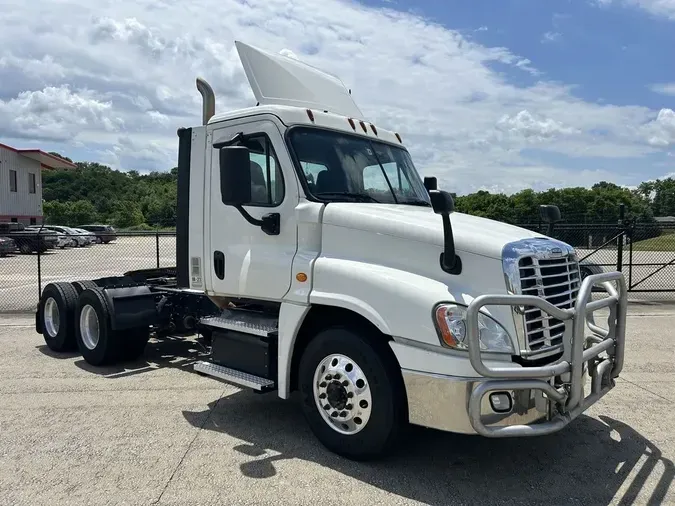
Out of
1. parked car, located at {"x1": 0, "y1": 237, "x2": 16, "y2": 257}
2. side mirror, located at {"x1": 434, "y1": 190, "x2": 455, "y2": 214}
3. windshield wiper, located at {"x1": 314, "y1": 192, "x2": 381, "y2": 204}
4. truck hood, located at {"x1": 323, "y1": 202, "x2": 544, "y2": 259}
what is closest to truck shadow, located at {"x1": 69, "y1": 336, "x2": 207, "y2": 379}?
windshield wiper, located at {"x1": 314, "y1": 192, "x2": 381, "y2": 204}

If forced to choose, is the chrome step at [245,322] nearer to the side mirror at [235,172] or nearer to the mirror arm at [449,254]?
the side mirror at [235,172]

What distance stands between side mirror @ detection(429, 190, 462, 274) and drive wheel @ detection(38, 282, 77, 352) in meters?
5.63

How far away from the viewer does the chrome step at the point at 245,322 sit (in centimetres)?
495

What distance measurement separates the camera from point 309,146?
195 inches

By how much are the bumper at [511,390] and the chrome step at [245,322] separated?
1.51 m

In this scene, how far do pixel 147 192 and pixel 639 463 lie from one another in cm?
10261

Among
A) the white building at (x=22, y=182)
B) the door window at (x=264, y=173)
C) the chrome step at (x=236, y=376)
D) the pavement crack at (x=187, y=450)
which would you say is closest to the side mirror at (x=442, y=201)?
the door window at (x=264, y=173)

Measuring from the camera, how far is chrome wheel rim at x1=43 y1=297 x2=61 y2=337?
318 inches

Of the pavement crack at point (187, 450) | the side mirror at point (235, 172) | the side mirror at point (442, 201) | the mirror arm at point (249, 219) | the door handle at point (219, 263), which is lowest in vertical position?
the pavement crack at point (187, 450)

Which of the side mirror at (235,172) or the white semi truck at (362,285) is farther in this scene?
the side mirror at (235,172)

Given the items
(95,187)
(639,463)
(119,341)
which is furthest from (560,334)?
(95,187)

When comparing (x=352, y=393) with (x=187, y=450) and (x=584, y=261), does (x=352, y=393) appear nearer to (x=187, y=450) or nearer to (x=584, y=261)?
(x=187, y=450)

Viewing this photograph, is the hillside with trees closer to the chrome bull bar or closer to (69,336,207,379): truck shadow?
(69,336,207,379): truck shadow

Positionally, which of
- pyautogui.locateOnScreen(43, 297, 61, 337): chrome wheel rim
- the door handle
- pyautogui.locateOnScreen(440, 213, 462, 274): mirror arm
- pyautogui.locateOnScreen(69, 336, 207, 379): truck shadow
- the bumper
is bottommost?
pyautogui.locateOnScreen(69, 336, 207, 379): truck shadow
